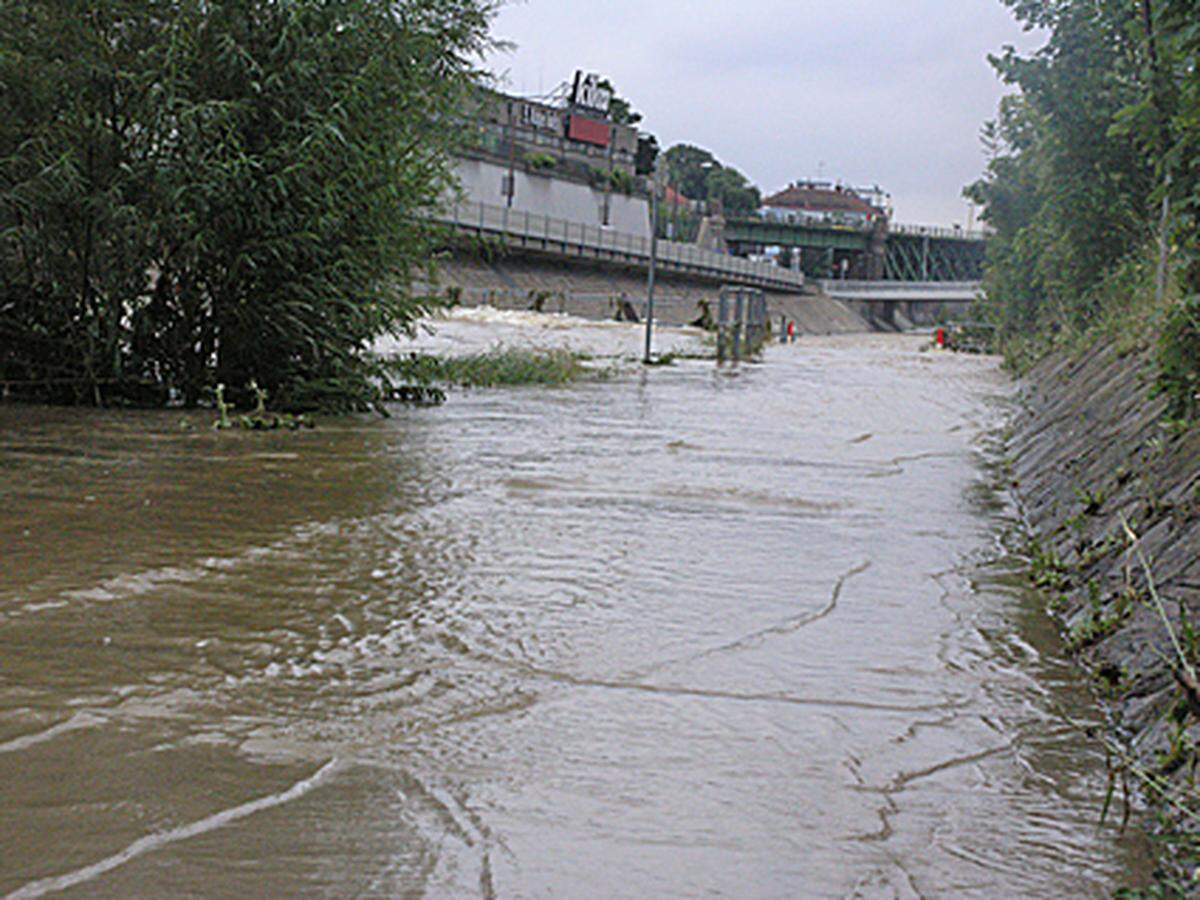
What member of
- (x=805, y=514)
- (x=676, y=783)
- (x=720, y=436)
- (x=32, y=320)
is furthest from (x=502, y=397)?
(x=676, y=783)

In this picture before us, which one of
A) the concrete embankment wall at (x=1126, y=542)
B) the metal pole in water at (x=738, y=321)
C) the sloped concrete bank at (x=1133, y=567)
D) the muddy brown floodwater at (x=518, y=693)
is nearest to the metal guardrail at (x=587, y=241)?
the metal pole in water at (x=738, y=321)

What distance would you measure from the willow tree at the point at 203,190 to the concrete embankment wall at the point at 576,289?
38.4 metres

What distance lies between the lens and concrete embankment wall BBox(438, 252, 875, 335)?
64.2 meters

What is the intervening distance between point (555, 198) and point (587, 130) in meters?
19.6

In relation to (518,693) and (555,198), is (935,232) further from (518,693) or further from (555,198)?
(518,693)

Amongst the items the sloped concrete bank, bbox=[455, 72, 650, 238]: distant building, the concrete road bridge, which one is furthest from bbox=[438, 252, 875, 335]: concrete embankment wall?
the sloped concrete bank

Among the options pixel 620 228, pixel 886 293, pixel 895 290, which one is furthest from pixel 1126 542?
pixel 895 290

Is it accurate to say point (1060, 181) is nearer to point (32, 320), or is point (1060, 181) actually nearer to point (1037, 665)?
point (32, 320)

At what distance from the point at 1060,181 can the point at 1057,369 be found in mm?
10044

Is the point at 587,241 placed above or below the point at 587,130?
below

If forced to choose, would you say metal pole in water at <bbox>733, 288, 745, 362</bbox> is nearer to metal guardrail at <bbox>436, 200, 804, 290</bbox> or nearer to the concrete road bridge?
metal guardrail at <bbox>436, 200, 804, 290</bbox>

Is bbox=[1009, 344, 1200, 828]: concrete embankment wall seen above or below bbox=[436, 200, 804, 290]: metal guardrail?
below

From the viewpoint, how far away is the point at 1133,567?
6.31 metres

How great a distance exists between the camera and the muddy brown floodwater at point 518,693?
3.76 meters
